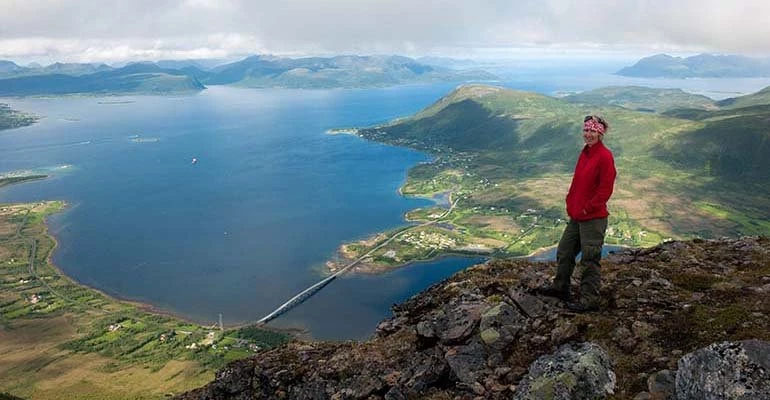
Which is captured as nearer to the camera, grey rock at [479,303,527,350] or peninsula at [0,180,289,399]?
grey rock at [479,303,527,350]

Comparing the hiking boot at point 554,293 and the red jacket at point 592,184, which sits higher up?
the red jacket at point 592,184

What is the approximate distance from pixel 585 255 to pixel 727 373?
185 inches

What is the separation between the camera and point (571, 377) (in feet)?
34.2

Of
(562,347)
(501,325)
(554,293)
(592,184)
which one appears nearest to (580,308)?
(554,293)

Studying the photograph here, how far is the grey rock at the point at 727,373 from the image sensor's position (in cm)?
837

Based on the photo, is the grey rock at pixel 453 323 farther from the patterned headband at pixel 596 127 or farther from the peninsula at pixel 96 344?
the peninsula at pixel 96 344

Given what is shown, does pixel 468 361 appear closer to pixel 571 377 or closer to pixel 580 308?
pixel 571 377

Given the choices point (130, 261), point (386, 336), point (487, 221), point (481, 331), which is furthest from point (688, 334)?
point (487, 221)

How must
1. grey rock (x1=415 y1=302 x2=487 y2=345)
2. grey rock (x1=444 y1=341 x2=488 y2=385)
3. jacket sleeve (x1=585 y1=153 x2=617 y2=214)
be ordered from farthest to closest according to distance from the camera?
1. grey rock (x1=415 y1=302 x2=487 y2=345)
2. grey rock (x1=444 y1=341 x2=488 y2=385)
3. jacket sleeve (x1=585 y1=153 x2=617 y2=214)

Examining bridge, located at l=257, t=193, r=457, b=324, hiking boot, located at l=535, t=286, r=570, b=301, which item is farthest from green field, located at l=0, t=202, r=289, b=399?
hiking boot, located at l=535, t=286, r=570, b=301

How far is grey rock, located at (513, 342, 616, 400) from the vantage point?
33.6 feet

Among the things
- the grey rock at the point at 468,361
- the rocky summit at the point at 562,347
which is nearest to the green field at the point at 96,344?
the rocky summit at the point at 562,347

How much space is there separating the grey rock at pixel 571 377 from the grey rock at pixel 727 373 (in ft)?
4.91

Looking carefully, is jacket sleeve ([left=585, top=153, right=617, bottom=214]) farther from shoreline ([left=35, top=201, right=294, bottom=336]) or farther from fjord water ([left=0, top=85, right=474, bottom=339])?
shoreline ([left=35, top=201, right=294, bottom=336])
